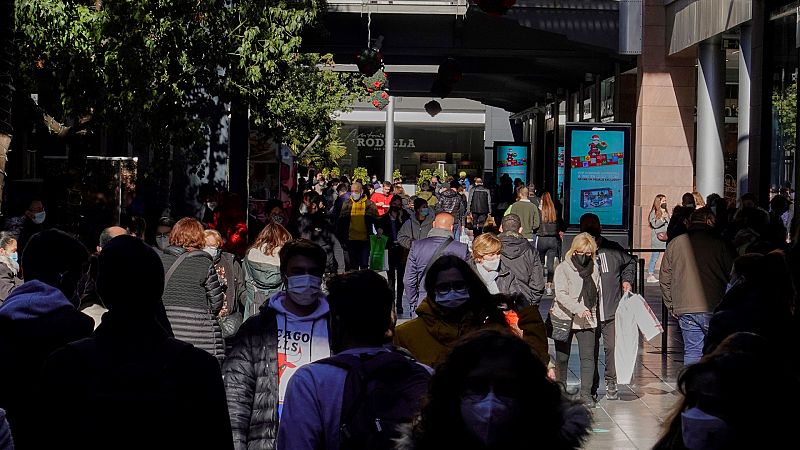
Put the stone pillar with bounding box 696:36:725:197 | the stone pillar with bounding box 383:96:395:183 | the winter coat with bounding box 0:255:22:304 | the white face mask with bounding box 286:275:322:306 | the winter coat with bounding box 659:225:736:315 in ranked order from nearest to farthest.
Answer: the white face mask with bounding box 286:275:322:306
the winter coat with bounding box 0:255:22:304
the winter coat with bounding box 659:225:736:315
the stone pillar with bounding box 696:36:725:197
the stone pillar with bounding box 383:96:395:183

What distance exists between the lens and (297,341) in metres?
5.76

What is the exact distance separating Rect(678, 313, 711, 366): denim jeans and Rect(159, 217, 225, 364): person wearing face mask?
15.2 ft

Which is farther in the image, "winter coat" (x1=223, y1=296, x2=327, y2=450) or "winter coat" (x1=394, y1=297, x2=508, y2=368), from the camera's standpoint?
"winter coat" (x1=394, y1=297, x2=508, y2=368)

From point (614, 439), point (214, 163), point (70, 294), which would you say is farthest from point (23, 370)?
point (214, 163)

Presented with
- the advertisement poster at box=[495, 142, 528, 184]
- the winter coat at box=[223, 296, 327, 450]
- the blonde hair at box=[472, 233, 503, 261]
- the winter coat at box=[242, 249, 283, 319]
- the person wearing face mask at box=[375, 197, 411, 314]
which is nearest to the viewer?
the winter coat at box=[223, 296, 327, 450]

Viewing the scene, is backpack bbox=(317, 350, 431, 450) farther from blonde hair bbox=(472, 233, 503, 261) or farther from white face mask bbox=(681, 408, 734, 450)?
blonde hair bbox=(472, 233, 503, 261)

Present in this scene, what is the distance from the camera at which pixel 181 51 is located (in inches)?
557

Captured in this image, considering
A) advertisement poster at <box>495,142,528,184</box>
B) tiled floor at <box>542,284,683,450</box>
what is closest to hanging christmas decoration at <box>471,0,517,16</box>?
tiled floor at <box>542,284,683,450</box>

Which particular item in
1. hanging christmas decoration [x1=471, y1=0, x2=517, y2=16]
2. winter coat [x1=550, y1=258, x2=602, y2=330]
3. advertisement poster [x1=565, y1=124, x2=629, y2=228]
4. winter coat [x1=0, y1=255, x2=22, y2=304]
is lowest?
winter coat [x1=550, y1=258, x2=602, y2=330]

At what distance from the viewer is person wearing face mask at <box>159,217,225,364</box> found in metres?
8.78

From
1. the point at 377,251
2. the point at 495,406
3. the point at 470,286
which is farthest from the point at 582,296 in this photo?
the point at 377,251

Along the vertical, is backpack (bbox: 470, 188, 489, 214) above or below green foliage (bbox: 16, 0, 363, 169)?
below

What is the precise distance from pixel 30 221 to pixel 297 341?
375 inches

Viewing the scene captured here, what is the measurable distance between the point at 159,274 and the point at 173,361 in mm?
313
